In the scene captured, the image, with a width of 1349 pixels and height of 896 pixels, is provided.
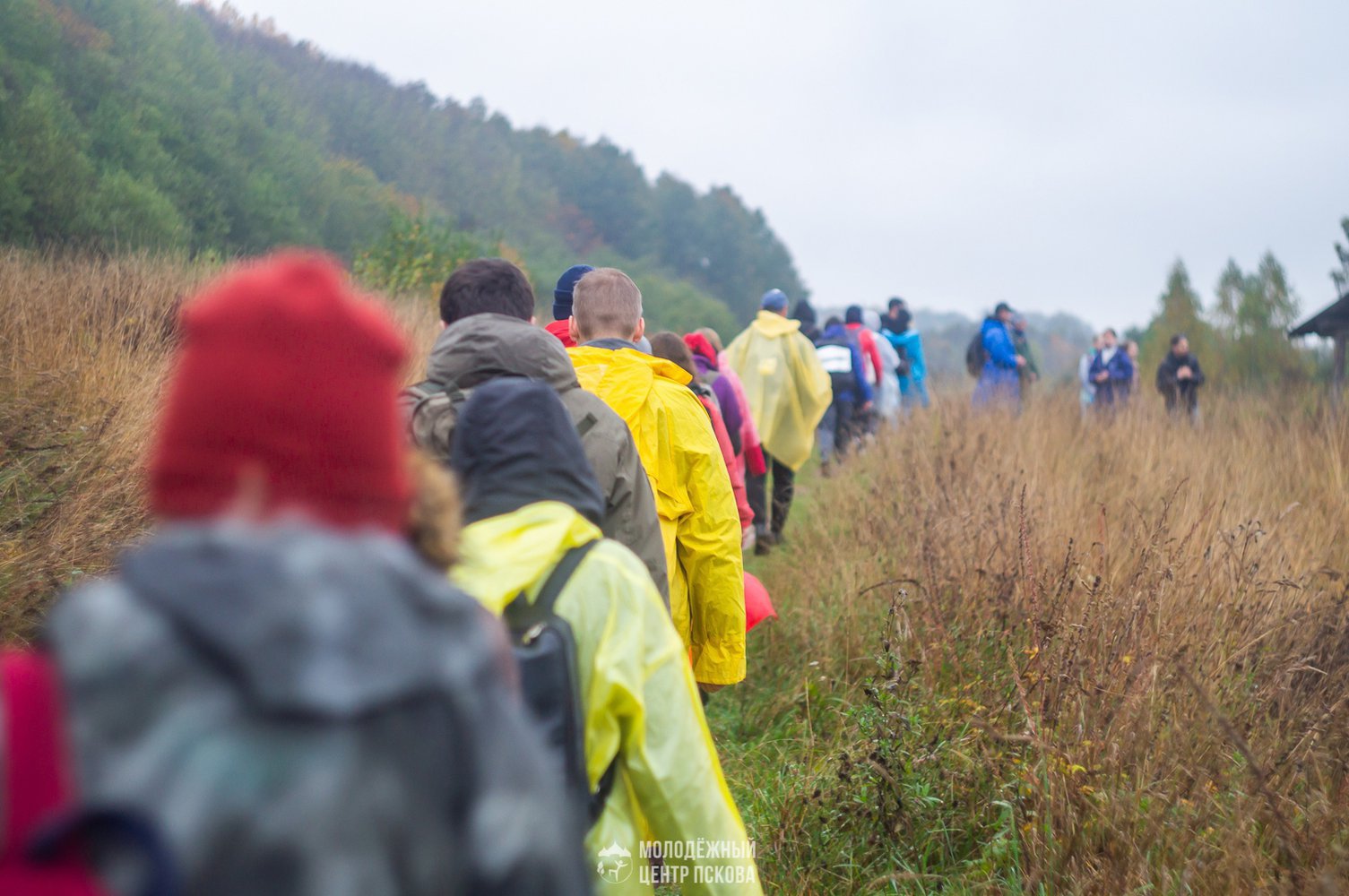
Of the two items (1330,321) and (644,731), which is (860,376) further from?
(1330,321)

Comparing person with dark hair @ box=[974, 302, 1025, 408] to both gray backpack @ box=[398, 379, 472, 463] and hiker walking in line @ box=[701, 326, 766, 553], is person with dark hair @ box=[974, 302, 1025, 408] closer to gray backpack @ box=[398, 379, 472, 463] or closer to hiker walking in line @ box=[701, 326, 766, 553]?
hiker walking in line @ box=[701, 326, 766, 553]

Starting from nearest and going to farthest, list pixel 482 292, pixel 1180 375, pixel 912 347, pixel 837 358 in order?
pixel 482 292
pixel 837 358
pixel 1180 375
pixel 912 347

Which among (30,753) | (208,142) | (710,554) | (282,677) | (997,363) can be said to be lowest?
(710,554)

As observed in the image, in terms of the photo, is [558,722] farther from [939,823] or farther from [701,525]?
[939,823]

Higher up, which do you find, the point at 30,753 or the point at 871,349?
the point at 871,349

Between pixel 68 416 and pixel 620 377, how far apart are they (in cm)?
292

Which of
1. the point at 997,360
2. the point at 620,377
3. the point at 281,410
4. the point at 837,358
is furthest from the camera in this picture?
the point at 997,360

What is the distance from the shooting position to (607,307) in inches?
139

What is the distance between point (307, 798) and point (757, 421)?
26.4 ft

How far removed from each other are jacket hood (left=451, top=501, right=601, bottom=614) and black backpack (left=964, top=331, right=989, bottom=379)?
11.9 meters

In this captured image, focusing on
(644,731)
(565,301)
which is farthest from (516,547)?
(565,301)

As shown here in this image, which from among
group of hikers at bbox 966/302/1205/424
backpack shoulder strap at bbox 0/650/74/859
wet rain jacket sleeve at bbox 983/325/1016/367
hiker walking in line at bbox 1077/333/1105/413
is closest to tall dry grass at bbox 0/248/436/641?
backpack shoulder strap at bbox 0/650/74/859

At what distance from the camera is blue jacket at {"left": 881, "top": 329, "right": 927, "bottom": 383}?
571 inches

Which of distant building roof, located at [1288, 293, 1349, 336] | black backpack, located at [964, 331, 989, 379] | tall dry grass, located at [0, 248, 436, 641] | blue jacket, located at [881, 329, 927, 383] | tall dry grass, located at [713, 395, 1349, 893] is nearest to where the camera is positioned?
tall dry grass, located at [713, 395, 1349, 893]
